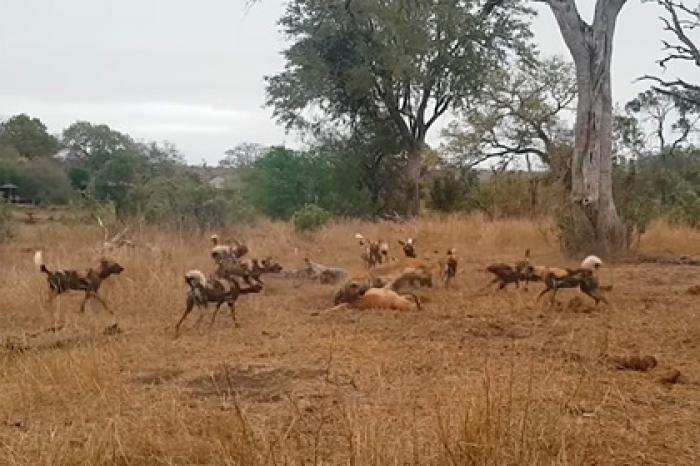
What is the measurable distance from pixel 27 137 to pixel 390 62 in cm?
2172

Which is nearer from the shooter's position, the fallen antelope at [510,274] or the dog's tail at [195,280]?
the dog's tail at [195,280]

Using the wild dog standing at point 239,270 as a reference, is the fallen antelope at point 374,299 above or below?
below

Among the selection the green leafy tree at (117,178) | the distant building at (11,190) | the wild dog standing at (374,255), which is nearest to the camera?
the wild dog standing at (374,255)

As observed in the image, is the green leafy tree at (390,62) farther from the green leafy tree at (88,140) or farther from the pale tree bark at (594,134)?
the green leafy tree at (88,140)

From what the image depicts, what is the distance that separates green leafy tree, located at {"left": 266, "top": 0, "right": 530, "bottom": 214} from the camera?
2111cm

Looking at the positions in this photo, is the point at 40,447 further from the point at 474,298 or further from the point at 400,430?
the point at 474,298

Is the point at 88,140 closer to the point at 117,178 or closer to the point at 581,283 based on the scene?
the point at 117,178

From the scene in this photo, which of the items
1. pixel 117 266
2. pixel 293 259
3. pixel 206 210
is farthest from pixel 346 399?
pixel 206 210

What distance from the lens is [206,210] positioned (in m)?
15.4

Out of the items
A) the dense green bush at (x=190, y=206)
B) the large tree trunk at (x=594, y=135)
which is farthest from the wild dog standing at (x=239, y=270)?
the dense green bush at (x=190, y=206)

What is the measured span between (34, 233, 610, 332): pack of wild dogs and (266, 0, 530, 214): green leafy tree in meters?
13.6

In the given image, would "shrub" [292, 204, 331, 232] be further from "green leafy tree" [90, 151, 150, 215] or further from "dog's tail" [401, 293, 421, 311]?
"dog's tail" [401, 293, 421, 311]

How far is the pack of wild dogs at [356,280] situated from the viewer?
233 inches

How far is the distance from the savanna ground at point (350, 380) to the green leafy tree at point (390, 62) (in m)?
14.3
